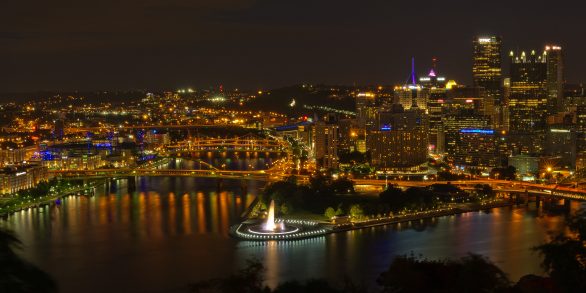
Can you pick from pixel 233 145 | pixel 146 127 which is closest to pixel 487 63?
pixel 233 145

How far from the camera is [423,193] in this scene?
12344 mm

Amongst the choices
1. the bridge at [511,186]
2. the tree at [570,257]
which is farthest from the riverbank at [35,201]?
the tree at [570,257]

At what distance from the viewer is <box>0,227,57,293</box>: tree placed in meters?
2.03

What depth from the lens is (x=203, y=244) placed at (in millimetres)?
9039

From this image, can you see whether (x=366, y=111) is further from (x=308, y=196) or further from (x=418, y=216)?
(x=418, y=216)

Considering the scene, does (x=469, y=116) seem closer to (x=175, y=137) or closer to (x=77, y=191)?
(x=175, y=137)

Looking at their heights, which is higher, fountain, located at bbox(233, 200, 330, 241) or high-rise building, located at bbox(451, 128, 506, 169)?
high-rise building, located at bbox(451, 128, 506, 169)

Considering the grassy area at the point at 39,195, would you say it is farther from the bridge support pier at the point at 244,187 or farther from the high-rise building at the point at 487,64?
the high-rise building at the point at 487,64

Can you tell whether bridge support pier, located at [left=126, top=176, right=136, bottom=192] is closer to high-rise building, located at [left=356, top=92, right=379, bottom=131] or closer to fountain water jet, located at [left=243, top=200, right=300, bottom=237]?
fountain water jet, located at [left=243, top=200, right=300, bottom=237]

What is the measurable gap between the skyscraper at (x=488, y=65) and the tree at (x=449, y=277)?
23876 millimetres

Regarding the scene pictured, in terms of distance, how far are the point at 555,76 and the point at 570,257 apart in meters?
24.5

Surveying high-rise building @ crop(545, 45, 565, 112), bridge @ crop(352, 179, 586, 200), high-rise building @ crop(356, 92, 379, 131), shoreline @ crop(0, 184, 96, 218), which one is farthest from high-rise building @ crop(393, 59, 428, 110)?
shoreline @ crop(0, 184, 96, 218)

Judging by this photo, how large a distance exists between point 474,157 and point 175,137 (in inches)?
497

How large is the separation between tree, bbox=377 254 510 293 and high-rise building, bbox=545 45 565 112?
76.1 ft
